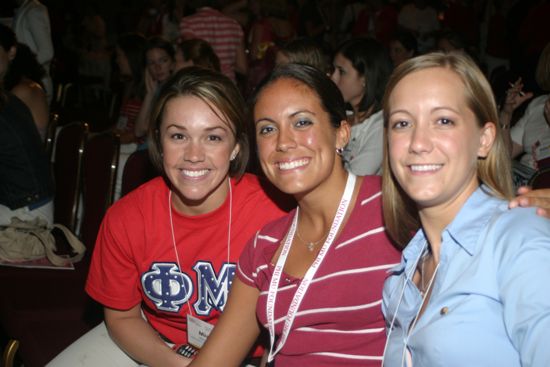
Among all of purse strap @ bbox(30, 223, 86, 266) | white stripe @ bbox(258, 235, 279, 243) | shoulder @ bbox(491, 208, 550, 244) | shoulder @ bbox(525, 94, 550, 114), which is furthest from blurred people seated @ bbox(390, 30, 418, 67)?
shoulder @ bbox(491, 208, 550, 244)

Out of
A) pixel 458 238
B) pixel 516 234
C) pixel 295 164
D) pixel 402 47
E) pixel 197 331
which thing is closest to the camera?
pixel 516 234

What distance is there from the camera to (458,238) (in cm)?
145

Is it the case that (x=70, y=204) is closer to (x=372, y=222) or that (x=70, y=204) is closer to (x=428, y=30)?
(x=372, y=222)

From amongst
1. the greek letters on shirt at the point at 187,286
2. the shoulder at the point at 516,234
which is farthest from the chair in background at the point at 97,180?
the shoulder at the point at 516,234

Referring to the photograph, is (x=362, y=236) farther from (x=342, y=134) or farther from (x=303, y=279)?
(x=342, y=134)

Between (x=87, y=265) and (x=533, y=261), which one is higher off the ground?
(x=533, y=261)

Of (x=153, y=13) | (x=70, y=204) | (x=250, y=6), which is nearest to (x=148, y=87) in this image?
(x=70, y=204)

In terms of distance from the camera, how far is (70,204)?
3.60 metres

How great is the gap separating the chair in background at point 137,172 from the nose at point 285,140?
1304 millimetres

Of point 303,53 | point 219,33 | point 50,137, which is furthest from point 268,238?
point 219,33

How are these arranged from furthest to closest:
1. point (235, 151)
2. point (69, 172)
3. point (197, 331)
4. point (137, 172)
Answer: point (69, 172)
point (137, 172)
point (235, 151)
point (197, 331)

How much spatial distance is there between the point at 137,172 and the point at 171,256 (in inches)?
36.9

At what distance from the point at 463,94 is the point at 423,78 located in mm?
104

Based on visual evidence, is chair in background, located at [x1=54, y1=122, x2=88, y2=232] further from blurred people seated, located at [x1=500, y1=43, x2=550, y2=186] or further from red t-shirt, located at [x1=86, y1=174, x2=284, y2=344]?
blurred people seated, located at [x1=500, y1=43, x2=550, y2=186]
